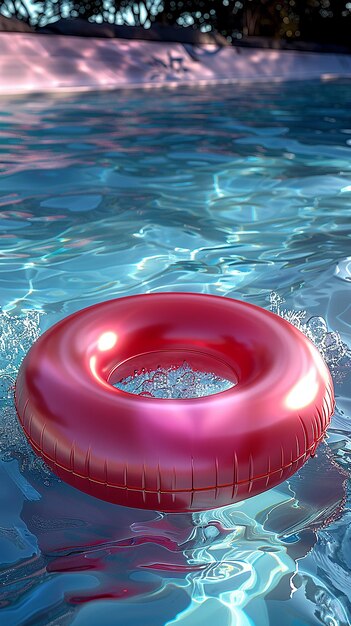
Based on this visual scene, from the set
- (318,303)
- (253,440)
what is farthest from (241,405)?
(318,303)

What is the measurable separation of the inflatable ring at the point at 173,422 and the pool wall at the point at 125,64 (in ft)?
28.7

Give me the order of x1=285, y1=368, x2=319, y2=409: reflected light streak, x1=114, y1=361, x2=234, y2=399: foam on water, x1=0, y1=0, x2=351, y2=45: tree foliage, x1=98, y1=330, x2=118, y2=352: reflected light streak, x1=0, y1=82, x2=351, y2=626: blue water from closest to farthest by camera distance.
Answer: x1=0, y1=82, x2=351, y2=626: blue water, x1=285, y1=368, x2=319, y2=409: reflected light streak, x1=98, y1=330, x2=118, y2=352: reflected light streak, x1=114, y1=361, x2=234, y2=399: foam on water, x1=0, y1=0, x2=351, y2=45: tree foliage

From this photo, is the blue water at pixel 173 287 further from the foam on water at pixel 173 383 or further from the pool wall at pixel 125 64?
the pool wall at pixel 125 64

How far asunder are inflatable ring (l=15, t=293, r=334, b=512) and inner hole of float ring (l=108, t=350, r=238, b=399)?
130mm

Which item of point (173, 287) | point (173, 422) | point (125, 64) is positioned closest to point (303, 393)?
point (173, 422)

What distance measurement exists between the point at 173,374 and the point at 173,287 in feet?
3.31

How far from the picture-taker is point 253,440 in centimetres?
154

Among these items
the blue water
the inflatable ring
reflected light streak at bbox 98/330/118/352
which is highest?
reflected light streak at bbox 98/330/118/352

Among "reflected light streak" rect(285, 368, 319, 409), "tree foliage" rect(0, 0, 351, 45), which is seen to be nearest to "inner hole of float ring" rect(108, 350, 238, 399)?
"reflected light streak" rect(285, 368, 319, 409)

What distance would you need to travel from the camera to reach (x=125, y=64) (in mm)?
11531

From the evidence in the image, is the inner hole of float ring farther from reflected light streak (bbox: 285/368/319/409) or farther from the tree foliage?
the tree foliage

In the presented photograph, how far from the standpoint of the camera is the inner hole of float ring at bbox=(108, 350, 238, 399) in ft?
6.56

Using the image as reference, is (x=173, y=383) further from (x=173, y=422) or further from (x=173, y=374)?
(x=173, y=422)

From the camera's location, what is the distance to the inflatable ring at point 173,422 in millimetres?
1520
